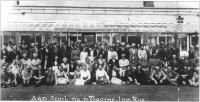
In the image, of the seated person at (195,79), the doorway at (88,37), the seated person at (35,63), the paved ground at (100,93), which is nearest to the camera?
the paved ground at (100,93)

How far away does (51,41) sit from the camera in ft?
26.6

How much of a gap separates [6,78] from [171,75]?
4435 mm

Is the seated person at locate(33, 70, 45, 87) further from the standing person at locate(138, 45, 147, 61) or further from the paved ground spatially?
the standing person at locate(138, 45, 147, 61)

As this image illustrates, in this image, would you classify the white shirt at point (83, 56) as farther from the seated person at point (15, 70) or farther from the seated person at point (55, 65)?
the seated person at point (15, 70)

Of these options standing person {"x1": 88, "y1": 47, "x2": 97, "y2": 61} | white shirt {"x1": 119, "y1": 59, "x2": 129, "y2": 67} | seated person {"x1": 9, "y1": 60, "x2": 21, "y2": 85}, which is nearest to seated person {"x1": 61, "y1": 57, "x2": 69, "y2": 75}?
standing person {"x1": 88, "y1": 47, "x2": 97, "y2": 61}

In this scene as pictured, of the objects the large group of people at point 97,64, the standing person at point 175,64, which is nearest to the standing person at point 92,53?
the large group of people at point 97,64

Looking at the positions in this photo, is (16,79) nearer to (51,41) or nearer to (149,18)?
(51,41)

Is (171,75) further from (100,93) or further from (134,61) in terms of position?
(100,93)

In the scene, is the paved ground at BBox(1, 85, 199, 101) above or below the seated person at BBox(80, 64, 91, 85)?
below

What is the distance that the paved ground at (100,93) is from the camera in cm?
659

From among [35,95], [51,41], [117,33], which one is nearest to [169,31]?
[117,33]

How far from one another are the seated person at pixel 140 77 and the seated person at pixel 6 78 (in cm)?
333

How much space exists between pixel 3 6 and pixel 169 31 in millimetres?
4643

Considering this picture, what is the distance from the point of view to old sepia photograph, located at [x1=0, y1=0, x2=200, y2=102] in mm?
7133
